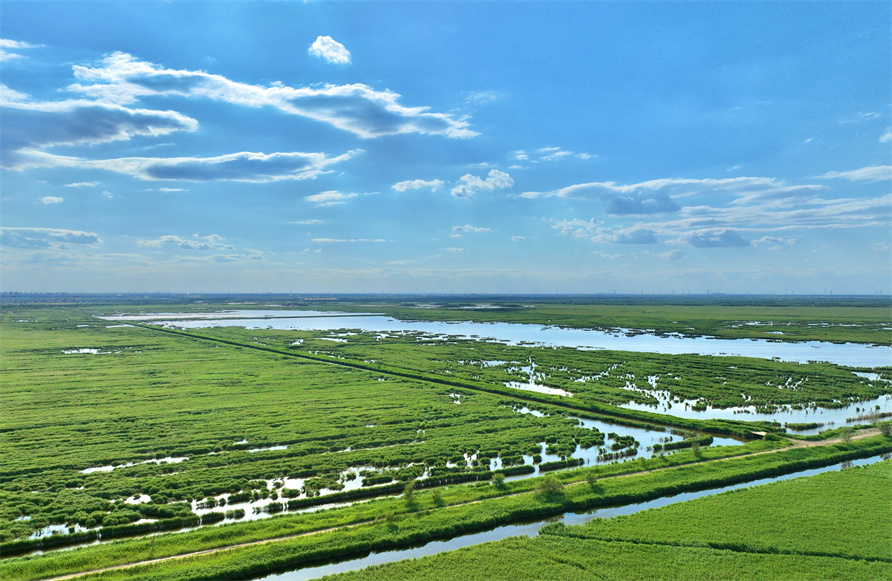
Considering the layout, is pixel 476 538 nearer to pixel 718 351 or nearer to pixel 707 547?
pixel 707 547

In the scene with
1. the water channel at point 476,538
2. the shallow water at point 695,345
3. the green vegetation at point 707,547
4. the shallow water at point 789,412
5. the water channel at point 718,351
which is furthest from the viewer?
the shallow water at point 695,345

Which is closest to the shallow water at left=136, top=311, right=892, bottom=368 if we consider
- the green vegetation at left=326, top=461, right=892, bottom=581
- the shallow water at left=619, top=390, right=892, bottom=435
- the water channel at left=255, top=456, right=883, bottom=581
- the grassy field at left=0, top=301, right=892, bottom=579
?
the grassy field at left=0, top=301, right=892, bottom=579

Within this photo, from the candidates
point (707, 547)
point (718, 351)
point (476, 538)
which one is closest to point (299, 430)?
point (476, 538)

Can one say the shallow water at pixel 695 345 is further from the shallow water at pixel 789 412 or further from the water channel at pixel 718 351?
the shallow water at pixel 789 412

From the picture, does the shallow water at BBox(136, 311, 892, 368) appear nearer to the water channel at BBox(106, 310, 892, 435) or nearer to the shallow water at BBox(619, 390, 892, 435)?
the water channel at BBox(106, 310, 892, 435)

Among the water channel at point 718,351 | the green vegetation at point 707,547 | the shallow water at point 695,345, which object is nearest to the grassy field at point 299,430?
the green vegetation at point 707,547

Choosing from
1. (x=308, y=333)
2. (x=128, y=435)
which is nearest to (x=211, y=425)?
(x=128, y=435)

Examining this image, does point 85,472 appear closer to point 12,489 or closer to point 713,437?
point 12,489
